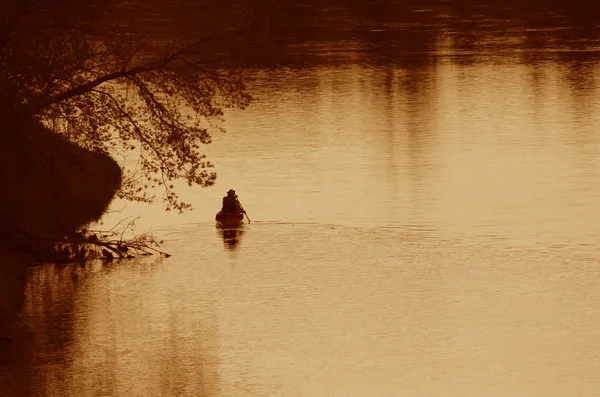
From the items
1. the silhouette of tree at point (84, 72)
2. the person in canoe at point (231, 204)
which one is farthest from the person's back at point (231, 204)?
the silhouette of tree at point (84, 72)

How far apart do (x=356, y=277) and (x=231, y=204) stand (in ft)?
14.8

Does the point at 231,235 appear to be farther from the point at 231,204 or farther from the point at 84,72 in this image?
the point at 84,72

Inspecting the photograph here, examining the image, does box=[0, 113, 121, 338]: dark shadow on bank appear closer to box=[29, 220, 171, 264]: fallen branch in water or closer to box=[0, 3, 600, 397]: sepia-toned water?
box=[29, 220, 171, 264]: fallen branch in water

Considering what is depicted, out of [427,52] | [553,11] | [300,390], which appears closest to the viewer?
[300,390]

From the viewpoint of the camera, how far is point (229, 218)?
31906 millimetres

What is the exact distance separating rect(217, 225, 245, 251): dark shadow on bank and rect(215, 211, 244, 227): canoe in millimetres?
86

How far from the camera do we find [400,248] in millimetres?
30328

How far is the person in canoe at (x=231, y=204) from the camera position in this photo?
31719mm

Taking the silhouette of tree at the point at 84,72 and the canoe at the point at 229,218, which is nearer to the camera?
the silhouette of tree at the point at 84,72

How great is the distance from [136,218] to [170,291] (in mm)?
5120

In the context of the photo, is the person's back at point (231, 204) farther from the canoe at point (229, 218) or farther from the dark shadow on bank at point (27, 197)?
the dark shadow on bank at point (27, 197)

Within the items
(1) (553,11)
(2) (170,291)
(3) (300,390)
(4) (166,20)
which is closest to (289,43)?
(4) (166,20)

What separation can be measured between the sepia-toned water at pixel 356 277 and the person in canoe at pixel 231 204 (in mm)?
400

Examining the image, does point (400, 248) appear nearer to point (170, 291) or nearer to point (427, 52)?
point (170, 291)
